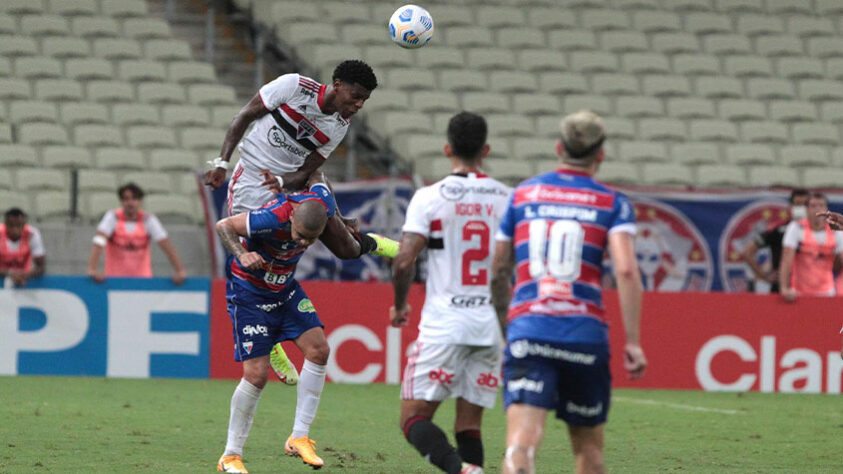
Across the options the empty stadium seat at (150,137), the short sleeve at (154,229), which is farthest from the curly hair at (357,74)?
the empty stadium seat at (150,137)

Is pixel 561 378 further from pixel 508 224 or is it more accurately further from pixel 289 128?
pixel 289 128

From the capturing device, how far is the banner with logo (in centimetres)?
1484

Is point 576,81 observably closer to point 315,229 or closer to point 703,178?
point 703,178

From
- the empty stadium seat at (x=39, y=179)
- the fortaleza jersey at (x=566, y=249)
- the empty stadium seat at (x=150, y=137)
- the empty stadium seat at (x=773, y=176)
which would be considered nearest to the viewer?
the fortaleza jersey at (x=566, y=249)

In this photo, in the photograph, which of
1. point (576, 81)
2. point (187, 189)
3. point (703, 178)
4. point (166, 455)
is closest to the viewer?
point (166, 455)

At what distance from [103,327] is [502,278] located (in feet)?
27.9

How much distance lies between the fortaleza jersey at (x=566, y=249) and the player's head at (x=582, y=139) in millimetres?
79

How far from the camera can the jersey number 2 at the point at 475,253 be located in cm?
636

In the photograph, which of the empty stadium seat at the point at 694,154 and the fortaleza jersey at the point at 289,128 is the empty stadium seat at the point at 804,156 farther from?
the fortaleza jersey at the point at 289,128

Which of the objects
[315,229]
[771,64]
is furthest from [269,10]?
[315,229]

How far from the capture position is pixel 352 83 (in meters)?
7.86

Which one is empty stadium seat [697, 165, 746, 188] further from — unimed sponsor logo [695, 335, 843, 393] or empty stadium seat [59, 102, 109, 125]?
empty stadium seat [59, 102, 109, 125]

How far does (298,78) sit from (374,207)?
6115 millimetres

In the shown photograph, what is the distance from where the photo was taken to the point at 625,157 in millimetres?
17922
